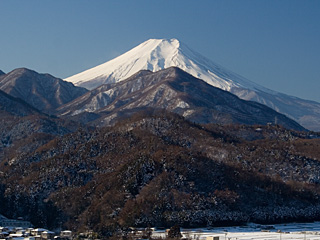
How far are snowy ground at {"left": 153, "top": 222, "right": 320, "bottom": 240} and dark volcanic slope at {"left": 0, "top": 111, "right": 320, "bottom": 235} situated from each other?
3351mm

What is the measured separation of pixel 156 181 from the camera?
10562cm

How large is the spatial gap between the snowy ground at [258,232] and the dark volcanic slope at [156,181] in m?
3.35

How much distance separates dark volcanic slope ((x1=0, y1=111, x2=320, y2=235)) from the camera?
9888 cm

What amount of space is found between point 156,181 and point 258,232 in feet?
65.4

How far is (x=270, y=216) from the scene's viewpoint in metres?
104

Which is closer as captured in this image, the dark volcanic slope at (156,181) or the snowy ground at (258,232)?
the snowy ground at (258,232)

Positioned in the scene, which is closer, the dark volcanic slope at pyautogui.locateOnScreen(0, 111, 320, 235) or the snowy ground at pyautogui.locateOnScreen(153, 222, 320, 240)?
the snowy ground at pyautogui.locateOnScreen(153, 222, 320, 240)

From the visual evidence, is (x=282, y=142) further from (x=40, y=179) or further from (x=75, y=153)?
(x=40, y=179)

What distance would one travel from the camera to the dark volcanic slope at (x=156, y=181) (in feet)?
324

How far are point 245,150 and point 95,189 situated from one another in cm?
→ 4444

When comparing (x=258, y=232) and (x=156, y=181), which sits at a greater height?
(x=156, y=181)

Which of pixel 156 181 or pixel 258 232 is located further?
pixel 156 181

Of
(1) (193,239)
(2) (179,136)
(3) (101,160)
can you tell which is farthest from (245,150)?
(1) (193,239)

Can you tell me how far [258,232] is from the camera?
92.5 metres
